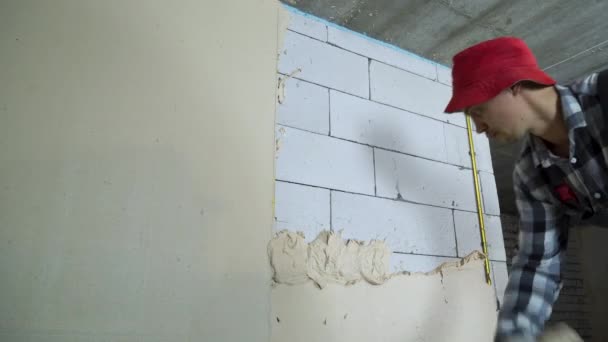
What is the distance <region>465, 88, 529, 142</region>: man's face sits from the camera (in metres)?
1.12

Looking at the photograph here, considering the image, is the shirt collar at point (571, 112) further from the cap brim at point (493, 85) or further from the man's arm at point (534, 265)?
the man's arm at point (534, 265)

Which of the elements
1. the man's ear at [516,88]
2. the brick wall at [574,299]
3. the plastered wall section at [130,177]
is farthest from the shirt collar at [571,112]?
the brick wall at [574,299]

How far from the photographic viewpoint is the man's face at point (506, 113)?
3.68 ft

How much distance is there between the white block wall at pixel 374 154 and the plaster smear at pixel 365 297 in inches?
2.3

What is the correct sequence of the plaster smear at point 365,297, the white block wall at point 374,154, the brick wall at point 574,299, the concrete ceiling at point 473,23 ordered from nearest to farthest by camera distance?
the plaster smear at point 365,297, the white block wall at point 374,154, the concrete ceiling at point 473,23, the brick wall at point 574,299

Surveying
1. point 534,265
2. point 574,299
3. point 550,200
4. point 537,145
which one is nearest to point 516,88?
point 537,145

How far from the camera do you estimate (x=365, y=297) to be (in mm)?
1360

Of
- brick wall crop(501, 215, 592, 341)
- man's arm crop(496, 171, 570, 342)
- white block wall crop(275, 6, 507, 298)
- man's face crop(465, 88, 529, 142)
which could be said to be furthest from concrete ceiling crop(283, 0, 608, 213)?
brick wall crop(501, 215, 592, 341)

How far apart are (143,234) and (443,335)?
1.10 metres

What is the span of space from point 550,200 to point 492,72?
45cm

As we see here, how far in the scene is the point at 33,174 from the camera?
1029mm

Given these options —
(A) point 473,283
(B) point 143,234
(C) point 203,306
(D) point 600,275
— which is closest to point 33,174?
(B) point 143,234

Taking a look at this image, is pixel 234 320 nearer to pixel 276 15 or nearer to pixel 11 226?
pixel 11 226

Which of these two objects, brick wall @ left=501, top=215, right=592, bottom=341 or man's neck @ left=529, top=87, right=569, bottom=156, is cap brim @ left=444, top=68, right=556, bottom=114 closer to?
man's neck @ left=529, top=87, right=569, bottom=156
